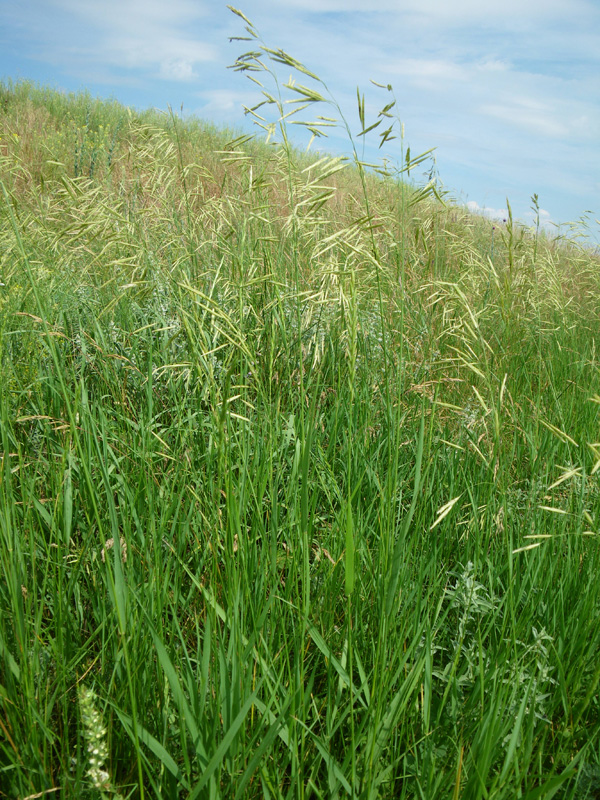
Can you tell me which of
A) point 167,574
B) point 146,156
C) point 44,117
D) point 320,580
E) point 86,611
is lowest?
point 86,611

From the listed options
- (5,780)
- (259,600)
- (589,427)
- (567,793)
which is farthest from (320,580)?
(589,427)

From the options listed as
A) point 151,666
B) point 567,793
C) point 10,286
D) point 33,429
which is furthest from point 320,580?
point 10,286

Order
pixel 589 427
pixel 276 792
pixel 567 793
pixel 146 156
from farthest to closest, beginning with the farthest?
pixel 146 156
pixel 589 427
pixel 567 793
pixel 276 792

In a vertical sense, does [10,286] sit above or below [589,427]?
above

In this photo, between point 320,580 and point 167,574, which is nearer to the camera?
point 167,574

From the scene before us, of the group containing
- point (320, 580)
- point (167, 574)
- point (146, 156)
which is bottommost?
point (320, 580)

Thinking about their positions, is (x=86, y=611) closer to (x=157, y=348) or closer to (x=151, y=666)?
(x=151, y=666)

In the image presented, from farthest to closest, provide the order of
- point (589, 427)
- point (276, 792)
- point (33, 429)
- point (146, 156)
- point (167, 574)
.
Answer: point (146, 156), point (589, 427), point (33, 429), point (167, 574), point (276, 792)

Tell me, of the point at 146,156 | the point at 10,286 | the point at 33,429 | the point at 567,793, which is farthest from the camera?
the point at 10,286

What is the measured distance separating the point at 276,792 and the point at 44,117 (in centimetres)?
1151

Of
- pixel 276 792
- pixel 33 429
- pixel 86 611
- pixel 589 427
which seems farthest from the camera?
pixel 589 427

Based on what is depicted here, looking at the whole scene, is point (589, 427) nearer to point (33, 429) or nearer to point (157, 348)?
point (157, 348)

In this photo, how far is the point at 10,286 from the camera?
2988 mm

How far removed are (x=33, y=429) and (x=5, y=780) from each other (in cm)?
125
